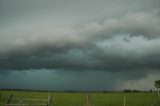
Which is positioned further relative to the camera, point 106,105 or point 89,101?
point 106,105

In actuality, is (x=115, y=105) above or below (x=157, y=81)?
below

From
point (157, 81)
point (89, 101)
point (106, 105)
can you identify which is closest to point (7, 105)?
point (89, 101)

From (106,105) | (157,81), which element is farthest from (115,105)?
(157,81)

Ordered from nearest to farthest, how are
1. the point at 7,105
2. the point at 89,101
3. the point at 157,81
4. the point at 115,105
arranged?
the point at 89,101 < the point at 7,105 < the point at 115,105 < the point at 157,81

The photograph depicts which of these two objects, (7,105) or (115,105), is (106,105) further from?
(7,105)

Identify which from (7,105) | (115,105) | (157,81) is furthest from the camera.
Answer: (157,81)

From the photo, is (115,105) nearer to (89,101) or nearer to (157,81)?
(89,101)

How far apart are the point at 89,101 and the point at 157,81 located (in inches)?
4612

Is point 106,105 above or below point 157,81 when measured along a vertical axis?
below

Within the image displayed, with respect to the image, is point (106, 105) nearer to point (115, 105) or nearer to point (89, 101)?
point (115, 105)

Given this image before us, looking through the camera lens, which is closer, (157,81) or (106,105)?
(106,105)

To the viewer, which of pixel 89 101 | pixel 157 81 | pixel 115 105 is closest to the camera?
pixel 89 101

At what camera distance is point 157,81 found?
452ft

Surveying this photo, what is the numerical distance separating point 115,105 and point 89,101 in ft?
137
